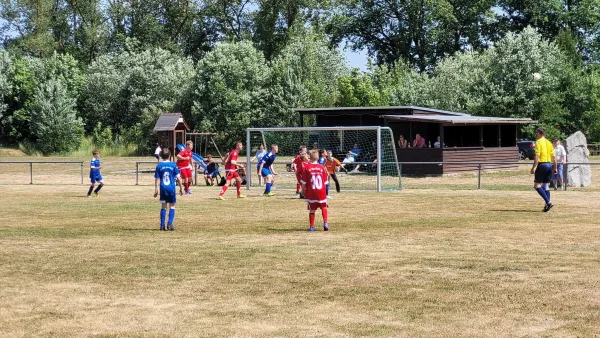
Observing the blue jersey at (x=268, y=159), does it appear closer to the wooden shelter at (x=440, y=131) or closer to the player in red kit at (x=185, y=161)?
the player in red kit at (x=185, y=161)

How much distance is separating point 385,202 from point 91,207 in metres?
8.56

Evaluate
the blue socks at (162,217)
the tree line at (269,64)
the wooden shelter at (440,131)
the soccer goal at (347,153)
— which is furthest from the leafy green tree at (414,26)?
the blue socks at (162,217)

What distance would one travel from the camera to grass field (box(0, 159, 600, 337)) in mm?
9695

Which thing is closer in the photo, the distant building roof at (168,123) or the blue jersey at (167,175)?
the blue jersey at (167,175)

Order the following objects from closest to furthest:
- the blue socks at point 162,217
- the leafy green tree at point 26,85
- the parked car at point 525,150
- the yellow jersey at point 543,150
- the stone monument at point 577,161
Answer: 1. the blue socks at point 162,217
2. the yellow jersey at point 543,150
3. the stone monument at point 577,161
4. the parked car at point 525,150
5. the leafy green tree at point 26,85

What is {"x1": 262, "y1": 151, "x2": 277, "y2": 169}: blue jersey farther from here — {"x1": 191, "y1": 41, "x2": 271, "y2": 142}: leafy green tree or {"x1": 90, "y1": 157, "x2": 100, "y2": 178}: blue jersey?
{"x1": 191, "y1": 41, "x2": 271, "y2": 142}: leafy green tree

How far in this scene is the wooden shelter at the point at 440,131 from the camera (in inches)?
1681

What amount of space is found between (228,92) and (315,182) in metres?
51.7

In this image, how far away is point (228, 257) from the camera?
48.4 feet

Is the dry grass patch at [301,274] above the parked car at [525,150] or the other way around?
the other way around

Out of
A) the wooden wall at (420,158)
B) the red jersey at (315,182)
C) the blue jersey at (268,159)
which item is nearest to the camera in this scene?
the red jersey at (315,182)

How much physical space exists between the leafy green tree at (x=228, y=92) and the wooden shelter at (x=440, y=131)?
67.7ft

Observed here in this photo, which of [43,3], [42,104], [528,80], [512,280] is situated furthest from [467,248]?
[43,3]

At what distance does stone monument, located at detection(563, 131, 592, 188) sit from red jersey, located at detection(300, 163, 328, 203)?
57.0ft
